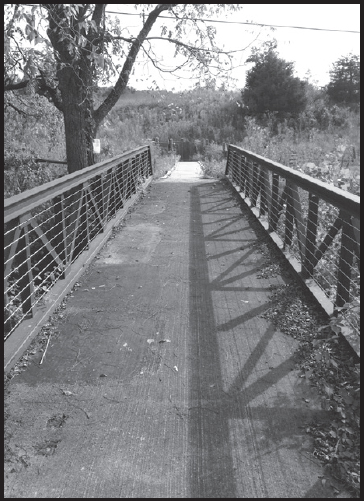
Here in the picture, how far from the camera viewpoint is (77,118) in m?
11.4

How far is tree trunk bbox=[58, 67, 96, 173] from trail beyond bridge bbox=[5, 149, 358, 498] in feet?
19.0

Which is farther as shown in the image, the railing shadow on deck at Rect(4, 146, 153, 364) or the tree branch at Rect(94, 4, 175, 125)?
the tree branch at Rect(94, 4, 175, 125)

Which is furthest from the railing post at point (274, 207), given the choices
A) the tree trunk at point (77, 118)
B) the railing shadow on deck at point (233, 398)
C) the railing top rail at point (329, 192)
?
the tree trunk at point (77, 118)

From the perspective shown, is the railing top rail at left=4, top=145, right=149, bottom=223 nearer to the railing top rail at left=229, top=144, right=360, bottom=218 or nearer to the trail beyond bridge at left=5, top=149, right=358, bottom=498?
the trail beyond bridge at left=5, top=149, right=358, bottom=498

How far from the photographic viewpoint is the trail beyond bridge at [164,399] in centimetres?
275

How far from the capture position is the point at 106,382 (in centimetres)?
379

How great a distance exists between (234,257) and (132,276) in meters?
1.57

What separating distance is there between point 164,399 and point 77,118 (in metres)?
8.95

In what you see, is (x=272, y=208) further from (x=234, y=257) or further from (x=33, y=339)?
(x=33, y=339)

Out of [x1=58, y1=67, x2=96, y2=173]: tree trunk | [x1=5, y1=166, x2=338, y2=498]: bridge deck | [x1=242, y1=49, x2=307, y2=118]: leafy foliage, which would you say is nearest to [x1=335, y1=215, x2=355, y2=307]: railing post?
[x1=5, y1=166, x2=338, y2=498]: bridge deck

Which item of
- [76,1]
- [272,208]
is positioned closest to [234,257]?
[272,208]

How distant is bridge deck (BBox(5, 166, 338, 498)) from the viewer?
2.76 m

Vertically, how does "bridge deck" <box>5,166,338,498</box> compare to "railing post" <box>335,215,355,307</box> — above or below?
below

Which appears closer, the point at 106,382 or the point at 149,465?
the point at 149,465
